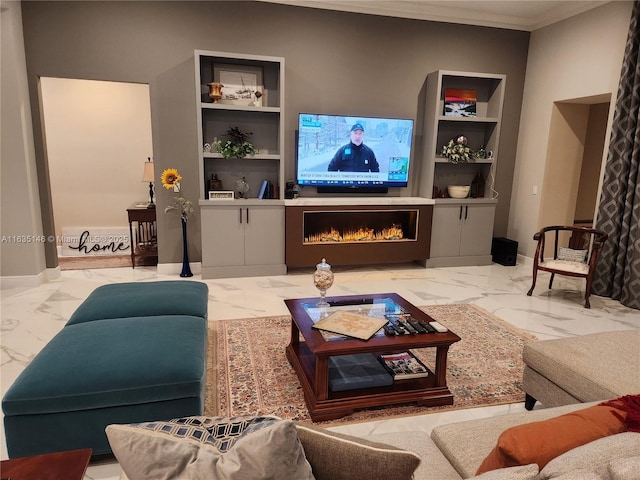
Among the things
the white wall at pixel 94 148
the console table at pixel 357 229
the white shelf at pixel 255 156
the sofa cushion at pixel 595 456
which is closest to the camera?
the sofa cushion at pixel 595 456

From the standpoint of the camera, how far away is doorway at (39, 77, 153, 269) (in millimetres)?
5746

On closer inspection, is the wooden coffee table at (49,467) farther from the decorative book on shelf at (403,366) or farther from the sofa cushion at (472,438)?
the decorative book on shelf at (403,366)

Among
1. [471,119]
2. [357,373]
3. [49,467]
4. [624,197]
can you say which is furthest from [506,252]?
[49,467]

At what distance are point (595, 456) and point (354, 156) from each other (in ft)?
14.3

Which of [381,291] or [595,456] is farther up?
[595,456]

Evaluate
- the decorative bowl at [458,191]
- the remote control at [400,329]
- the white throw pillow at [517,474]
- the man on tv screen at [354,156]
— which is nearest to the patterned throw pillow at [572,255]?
the decorative bowl at [458,191]

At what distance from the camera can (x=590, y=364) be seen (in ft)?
6.58

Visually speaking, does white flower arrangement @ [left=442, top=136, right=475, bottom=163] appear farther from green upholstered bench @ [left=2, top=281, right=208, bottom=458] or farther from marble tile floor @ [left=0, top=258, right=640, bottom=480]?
green upholstered bench @ [left=2, top=281, right=208, bottom=458]

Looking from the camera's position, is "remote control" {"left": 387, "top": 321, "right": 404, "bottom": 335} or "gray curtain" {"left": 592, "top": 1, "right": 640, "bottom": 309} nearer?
"remote control" {"left": 387, "top": 321, "right": 404, "bottom": 335}

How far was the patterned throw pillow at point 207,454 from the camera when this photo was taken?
80 cm

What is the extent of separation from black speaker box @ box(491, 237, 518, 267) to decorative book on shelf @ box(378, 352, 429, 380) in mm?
3474

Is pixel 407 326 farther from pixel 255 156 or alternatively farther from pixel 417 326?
pixel 255 156

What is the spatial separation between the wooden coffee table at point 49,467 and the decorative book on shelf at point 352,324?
133 centimetres

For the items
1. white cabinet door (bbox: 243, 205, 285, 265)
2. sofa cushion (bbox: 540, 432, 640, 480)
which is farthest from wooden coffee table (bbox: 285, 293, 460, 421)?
white cabinet door (bbox: 243, 205, 285, 265)
